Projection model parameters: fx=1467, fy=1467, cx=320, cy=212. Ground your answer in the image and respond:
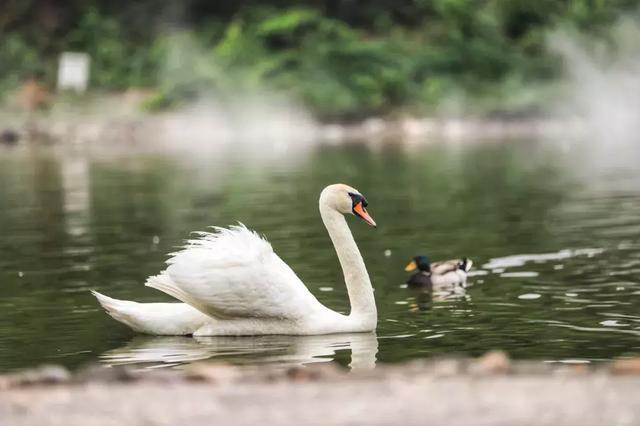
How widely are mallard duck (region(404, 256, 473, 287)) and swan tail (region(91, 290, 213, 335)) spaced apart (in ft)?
10.2

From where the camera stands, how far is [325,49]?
4838cm

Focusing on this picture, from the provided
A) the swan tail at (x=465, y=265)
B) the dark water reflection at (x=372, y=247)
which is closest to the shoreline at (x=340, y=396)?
the dark water reflection at (x=372, y=247)

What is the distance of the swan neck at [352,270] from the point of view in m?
10.7

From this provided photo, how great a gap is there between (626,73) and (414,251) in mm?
32082

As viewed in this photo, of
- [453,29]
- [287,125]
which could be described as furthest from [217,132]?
[453,29]

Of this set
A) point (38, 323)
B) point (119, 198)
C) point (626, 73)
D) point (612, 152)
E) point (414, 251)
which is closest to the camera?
point (38, 323)

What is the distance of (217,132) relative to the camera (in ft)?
156

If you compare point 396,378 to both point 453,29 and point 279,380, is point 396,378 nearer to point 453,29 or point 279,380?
point 279,380

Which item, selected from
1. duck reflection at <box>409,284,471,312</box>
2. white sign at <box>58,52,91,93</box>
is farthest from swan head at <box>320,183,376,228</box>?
white sign at <box>58,52,91,93</box>

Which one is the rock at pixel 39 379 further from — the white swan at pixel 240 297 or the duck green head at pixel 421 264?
the duck green head at pixel 421 264

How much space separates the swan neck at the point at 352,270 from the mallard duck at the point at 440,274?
7.90 ft

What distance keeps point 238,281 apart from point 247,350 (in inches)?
20.0

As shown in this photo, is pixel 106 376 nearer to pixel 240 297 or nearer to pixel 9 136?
pixel 240 297

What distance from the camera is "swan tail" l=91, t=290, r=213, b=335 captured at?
10828 millimetres
